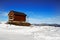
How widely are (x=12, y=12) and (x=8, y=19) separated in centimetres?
240

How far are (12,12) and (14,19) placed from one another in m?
1.71

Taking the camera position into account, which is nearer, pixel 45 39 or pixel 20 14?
pixel 45 39

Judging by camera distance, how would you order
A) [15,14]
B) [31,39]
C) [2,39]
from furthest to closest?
1. [15,14]
2. [31,39]
3. [2,39]

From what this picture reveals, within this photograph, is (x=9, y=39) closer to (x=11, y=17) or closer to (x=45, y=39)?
(x=45, y=39)

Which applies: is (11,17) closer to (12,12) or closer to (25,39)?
(12,12)

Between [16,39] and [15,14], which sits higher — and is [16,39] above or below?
below

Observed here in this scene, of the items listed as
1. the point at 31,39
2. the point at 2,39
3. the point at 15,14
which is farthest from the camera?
the point at 15,14

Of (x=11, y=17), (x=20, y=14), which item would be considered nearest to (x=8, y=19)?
(x=11, y=17)

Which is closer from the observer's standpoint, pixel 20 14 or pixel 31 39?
pixel 31 39

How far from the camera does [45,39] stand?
7.85 metres

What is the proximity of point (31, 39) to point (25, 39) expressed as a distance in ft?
1.24

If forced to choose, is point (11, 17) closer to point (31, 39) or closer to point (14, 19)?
point (14, 19)

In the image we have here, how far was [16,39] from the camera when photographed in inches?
296

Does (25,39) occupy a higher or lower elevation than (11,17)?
lower
